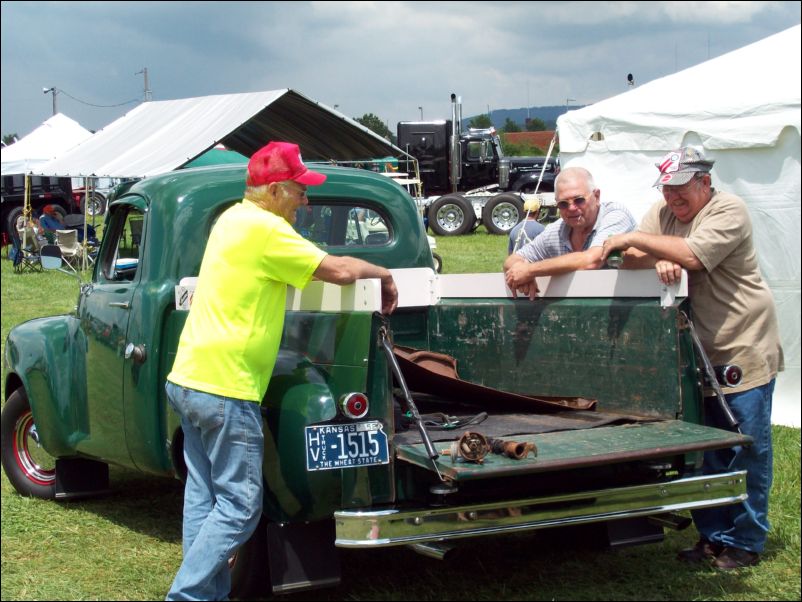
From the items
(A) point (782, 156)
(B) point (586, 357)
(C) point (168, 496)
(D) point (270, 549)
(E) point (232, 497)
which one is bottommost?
(C) point (168, 496)

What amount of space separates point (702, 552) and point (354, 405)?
2.23 meters

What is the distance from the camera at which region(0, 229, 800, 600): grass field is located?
4703mm

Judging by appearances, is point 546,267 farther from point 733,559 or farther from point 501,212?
point 501,212

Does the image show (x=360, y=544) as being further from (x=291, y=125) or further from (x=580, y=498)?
(x=291, y=125)

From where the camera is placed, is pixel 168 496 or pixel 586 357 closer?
pixel 586 357

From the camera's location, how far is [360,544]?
12.2 ft

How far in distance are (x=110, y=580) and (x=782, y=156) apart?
5852 mm

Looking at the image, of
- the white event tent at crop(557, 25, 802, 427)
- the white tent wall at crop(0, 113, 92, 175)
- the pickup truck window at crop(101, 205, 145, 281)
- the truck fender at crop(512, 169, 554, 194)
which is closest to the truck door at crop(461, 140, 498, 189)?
the truck fender at crop(512, 169, 554, 194)

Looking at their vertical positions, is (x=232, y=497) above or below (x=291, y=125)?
below

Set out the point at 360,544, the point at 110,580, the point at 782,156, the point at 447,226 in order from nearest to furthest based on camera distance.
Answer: the point at 360,544
the point at 110,580
the point at 782,156
the point at 447,226

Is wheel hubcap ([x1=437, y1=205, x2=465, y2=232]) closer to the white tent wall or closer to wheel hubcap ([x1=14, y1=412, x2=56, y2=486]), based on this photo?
the white tent wall

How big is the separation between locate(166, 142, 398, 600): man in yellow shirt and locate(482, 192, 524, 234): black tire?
19.7 metres

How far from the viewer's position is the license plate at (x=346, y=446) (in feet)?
Answer: 12.4

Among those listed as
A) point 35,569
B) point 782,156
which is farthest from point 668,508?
point 782,156
